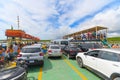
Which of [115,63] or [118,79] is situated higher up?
[115,63]

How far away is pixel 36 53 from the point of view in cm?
885

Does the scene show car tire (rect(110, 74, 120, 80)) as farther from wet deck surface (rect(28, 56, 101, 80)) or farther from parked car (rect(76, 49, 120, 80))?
wet deck surface (rect(28, 56, 101, 80))

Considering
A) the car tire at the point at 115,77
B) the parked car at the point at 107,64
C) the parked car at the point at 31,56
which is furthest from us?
the parked car at the point at 31,56

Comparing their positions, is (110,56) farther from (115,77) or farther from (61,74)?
(61,74)

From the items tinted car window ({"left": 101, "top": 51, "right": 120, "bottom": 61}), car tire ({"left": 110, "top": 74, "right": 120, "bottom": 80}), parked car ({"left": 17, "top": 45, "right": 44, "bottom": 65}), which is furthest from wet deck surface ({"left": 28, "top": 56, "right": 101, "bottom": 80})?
car tire ({"left": 110, "top": 74, "right": 120, "bottom": 80})

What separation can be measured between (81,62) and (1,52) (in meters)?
5.99

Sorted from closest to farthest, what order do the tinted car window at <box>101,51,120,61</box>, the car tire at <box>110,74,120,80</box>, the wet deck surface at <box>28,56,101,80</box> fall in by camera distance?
the car tire at <box>110,74,120,80</box>, the tinted car window at <box>101,51,120,61</box>, the wet deck surface at <box>28,56,101,80</box>

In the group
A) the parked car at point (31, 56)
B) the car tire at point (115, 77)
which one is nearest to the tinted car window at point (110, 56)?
the car tire at point (115, 77)

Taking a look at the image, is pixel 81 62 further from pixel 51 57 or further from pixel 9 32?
pixel 9 32

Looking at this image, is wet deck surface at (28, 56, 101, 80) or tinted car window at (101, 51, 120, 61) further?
wet deck surface at (28, 56, 101, 80)

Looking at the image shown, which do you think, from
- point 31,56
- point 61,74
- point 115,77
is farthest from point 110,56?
point 31,56

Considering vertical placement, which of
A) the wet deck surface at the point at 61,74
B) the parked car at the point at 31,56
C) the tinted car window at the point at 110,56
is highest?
the tinted car window at the point at 110,56

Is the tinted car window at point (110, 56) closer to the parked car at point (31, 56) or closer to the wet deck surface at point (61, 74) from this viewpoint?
the wet deck surface at point (61, 74)

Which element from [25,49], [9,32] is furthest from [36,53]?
[9,32]
